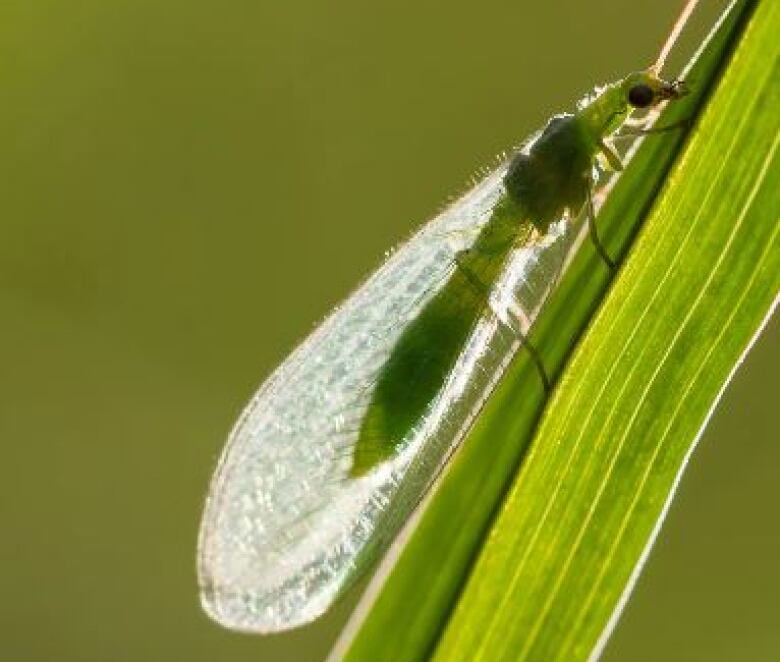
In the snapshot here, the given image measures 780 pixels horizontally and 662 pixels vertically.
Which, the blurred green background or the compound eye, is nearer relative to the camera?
the compound eye

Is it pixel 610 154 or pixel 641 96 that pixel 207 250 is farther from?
pixel 641 96

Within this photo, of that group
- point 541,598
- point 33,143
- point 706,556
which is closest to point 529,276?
point 541,598

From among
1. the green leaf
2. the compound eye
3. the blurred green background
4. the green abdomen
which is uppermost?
the blurred green background

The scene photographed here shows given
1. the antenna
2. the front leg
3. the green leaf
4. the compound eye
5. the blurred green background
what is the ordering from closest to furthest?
1. the green leaf
2. the antenna
3. the compound eye
4. the front leg
5. the blurred green background

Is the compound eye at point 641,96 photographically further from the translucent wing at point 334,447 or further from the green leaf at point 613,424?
the green leaf at point 613,424

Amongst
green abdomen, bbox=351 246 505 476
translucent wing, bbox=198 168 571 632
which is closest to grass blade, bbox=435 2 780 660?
translucent wing, bbox=198 168 571 632

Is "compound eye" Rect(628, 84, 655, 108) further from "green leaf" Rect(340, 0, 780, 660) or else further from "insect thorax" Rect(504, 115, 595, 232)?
"green leaf" Rect(340, 0, 780, 660)

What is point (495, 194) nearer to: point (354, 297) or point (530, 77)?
point (354, 297)
